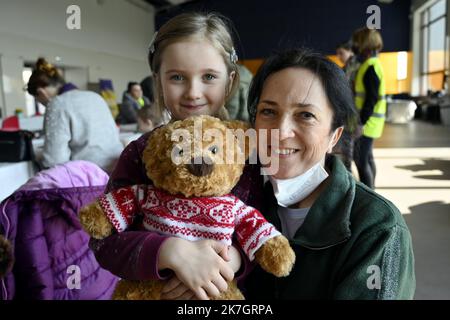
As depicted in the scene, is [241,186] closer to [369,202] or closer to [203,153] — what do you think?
[203,153]

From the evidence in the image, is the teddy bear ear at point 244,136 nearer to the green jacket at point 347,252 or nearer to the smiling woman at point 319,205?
the smiling woman at point 319,205

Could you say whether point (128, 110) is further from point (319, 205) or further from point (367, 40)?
point (319, 205)

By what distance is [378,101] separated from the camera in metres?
2.90

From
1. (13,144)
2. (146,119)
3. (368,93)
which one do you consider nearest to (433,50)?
(368,93)

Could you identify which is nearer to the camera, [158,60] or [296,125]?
→ [296,125]

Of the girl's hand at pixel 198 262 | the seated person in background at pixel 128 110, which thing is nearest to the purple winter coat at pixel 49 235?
the girl's hand at pixel 198 262

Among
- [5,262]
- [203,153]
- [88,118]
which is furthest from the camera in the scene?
[88,118]

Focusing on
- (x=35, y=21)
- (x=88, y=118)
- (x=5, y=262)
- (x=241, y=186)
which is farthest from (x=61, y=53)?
(x=241, y=186)

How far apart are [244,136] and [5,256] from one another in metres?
0.92

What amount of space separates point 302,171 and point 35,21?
26.9ft

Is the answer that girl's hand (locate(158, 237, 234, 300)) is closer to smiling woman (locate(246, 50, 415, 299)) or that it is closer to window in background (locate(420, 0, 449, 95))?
smiling woman (locate(246, 50, 415, 299))

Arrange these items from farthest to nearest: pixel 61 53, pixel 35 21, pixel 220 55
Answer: pixel 61 53, pixel 35 21, pixel 220 55

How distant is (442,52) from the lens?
11312 mm

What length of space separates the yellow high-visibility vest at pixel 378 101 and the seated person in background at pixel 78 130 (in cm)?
178
